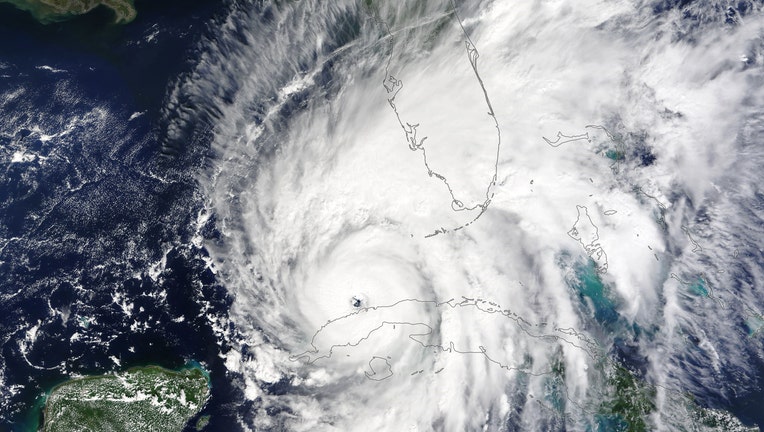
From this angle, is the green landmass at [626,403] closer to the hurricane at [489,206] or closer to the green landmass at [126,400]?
the hurricane at [489,206]

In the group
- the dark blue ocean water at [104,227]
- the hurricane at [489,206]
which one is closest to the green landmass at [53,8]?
the dark blue ocean water at [104,227]

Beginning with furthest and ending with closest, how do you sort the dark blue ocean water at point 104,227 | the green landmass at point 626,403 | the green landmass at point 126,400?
the green landmass at point 126,400 → the dark blue ocean water at point 104,227 → the green landmass at point 626,403

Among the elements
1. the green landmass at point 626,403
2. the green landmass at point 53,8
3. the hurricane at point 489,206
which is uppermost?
the green landmass at point 53,8

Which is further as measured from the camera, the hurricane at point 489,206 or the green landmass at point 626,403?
the green landmass at point 626,403

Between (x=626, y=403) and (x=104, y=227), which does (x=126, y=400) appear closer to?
(x=104, y=227)

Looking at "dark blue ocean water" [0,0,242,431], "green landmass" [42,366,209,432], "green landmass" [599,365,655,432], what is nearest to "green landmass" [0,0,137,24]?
"dark blue ocean water" [0,0,242,431]

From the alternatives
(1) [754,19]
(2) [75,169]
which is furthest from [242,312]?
(1) [754,19]

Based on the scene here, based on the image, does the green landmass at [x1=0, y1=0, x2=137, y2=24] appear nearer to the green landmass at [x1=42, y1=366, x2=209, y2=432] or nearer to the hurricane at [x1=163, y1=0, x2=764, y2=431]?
the hurricane at [x1=163, y1=0, x2=764, y2=431]
